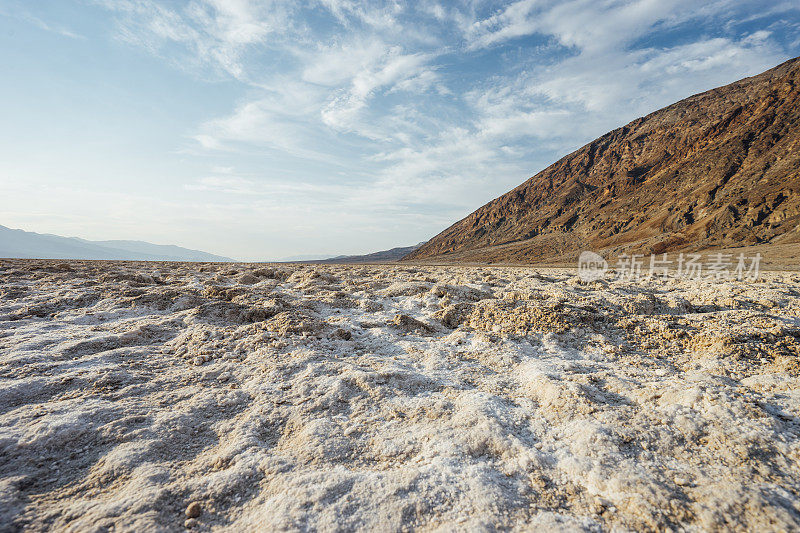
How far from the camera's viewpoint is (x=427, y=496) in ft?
7.63

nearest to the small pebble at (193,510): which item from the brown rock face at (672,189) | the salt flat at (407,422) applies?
the salt flat at (407,422)

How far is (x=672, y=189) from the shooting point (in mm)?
47719

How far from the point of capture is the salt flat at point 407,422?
2195mm

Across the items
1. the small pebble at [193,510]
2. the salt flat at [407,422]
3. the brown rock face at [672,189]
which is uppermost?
the brown rock face at [672,189]

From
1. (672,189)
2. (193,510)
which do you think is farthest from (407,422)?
(672,189)

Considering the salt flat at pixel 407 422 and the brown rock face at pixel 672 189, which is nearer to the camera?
the salt flat at pixel 407 422

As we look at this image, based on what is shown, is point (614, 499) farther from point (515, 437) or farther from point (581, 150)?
point (581, 150)

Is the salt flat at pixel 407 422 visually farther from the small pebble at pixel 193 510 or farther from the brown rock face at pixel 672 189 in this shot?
the brown rock face at pixel 672 189

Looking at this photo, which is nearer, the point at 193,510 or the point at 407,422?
the point at 193,510

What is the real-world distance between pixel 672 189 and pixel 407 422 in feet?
197

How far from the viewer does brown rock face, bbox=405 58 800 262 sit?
114ft

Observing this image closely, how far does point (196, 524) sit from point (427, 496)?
4.86 ft

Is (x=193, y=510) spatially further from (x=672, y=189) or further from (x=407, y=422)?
(x=672, y=189)

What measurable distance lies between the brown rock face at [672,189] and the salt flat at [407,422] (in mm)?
38312
